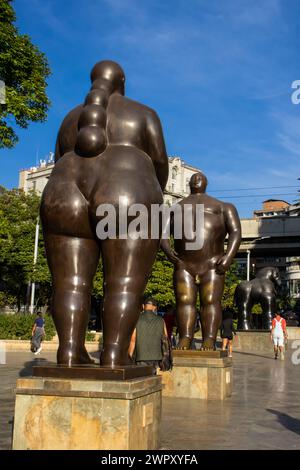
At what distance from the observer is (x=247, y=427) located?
584 cm

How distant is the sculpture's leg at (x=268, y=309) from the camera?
68.0 ft

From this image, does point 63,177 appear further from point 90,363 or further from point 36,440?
point 36,440

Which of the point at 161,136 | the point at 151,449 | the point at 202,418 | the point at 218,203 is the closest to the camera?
the point at 151,449

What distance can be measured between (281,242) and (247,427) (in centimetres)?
4553

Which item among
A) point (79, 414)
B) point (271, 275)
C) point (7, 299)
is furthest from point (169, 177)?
point (79, 414)

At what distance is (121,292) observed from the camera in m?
4.34

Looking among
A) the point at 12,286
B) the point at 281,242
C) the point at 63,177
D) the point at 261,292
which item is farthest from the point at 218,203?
the point at 281,242

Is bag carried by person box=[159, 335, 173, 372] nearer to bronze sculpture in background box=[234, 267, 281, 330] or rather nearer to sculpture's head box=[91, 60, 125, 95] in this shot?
sculpture's head box=[91, 60, 125, 95]

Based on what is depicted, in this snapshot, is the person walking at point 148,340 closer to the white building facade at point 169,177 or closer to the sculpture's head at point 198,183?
the sculpture's head at point 198,183

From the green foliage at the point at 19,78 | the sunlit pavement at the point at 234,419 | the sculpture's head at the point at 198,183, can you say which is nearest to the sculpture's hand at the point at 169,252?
the sculpture's head at the point at 198,183

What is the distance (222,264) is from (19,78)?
11127 mm

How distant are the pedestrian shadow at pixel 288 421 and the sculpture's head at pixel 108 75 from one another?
3.92m

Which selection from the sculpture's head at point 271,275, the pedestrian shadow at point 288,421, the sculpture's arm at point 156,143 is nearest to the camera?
the sculpture's arm at point 156,143

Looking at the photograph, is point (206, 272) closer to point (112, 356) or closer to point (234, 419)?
point (234, 419)
